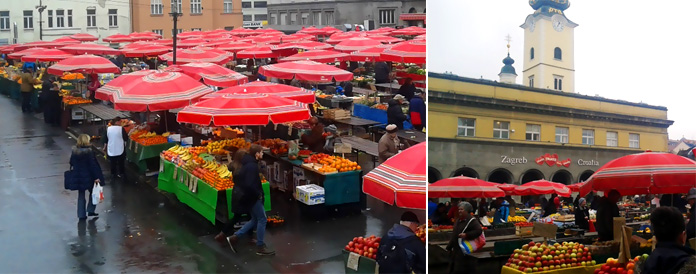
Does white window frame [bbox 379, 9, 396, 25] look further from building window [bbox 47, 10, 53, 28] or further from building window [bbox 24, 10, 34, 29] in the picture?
building window [bbox 24, 10, 34, 29]

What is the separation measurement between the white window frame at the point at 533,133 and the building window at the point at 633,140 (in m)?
0.68

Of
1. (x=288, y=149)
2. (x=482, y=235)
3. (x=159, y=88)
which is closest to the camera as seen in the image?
(x=482, y=235)

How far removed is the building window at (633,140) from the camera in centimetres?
573

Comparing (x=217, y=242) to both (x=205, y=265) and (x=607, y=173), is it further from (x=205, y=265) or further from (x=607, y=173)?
(x=607, y=173)

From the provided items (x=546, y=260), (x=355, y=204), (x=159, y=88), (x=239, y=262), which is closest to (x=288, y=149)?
(x=355, y=204)

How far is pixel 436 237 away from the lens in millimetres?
7031

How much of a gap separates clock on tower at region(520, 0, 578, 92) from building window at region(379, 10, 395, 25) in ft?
174

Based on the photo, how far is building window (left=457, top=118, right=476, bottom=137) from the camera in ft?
19.0

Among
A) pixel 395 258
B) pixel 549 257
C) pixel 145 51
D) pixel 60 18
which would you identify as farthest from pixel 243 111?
pixel 60 18

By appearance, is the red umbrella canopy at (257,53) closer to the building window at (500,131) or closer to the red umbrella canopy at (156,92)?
the red umbrella canopy at (156,92)

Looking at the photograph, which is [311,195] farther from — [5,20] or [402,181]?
[5,20]

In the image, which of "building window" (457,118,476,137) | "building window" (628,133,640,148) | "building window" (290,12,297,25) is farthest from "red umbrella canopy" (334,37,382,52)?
"building window" (290,12,297,25)

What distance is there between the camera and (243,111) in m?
11.5

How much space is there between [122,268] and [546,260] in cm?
515
